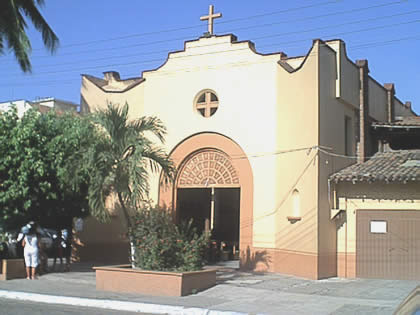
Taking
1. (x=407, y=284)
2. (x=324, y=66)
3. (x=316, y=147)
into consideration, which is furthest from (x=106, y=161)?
(x=407, y=284)

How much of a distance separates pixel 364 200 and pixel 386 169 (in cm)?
123

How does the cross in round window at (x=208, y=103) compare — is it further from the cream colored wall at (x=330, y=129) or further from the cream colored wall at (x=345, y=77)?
the cream colored wall at (x=345, y=77)

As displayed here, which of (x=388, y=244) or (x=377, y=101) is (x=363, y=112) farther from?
(x=388, y=244)

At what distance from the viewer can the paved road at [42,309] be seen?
433 inches

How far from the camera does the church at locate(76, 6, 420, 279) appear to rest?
56.2ft

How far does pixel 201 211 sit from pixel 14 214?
790 centimetres

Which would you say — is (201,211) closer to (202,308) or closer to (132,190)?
(132,190)

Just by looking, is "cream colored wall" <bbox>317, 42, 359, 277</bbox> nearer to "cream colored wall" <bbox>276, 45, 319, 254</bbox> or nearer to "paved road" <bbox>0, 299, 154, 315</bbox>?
"cream colored wall" <bbox>276, 45, 319, 254</bbox>

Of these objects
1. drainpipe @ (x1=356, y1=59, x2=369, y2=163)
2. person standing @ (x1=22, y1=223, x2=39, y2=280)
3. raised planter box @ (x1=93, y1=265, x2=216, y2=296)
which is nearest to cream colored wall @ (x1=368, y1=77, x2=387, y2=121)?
drainpipe @ (x1=356, y1=59, x2=369, y2=163)

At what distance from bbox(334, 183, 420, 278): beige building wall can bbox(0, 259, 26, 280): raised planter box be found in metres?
10.0

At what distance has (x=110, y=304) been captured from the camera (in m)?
12.2

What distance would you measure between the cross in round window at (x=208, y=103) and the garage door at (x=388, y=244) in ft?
19.9

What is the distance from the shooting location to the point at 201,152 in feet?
63.4

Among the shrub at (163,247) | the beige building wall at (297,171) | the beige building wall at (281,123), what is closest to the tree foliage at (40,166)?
the shrub at (163,247)
